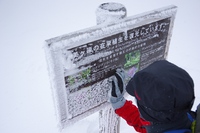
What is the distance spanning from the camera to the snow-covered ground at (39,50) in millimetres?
2773

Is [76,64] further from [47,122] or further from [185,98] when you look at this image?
[47,122]

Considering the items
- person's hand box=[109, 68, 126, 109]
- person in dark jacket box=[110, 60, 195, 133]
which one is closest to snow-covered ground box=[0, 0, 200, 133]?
person's hand box=[109, 68, 126, 109]

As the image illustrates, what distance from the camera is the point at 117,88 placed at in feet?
4.90

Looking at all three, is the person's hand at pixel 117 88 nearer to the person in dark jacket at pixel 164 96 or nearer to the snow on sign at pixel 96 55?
the snow on sign at pixel 96 55

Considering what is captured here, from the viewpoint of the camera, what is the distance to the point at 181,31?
4.99 m

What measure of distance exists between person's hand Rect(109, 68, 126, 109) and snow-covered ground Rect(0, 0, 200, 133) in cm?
124

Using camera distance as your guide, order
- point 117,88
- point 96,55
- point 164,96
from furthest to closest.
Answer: point 117,88 → point 96,55 → point 164,96

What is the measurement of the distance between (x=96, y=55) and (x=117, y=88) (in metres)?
0.35

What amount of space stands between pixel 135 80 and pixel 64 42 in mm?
473

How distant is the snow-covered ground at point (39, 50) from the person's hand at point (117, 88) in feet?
4.06

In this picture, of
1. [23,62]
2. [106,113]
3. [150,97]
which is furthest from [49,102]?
[150,97]

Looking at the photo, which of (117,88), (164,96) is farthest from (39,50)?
(164,96)

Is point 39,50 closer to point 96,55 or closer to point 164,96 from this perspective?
point 96,55

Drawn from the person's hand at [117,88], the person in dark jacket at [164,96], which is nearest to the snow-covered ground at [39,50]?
the person's hand at [117,88]
